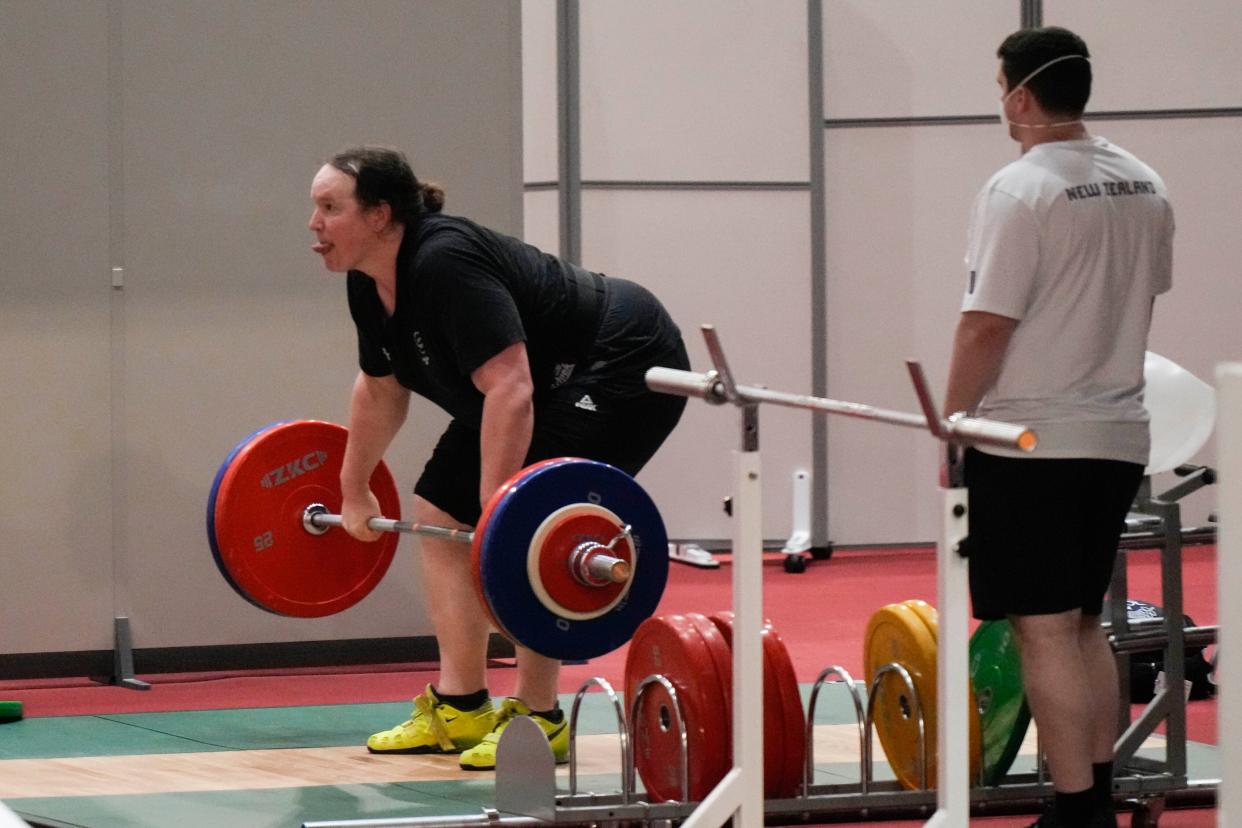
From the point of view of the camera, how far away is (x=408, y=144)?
491 centimetres

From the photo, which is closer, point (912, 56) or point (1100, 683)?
point (1100, 683)

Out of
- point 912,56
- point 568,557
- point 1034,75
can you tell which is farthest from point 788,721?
point 912,56

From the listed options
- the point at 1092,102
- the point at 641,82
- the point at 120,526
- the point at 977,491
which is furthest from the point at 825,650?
the point at 1092,102

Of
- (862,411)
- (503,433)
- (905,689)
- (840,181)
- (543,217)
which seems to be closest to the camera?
(862,411)

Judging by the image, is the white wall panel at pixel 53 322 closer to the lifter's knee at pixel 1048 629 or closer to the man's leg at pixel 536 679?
the man's leg at pixel 536 679

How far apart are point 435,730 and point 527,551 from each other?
34.8 inches

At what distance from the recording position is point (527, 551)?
2.90 metres

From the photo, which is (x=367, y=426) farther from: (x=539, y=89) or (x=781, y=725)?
(x=539, y=89)

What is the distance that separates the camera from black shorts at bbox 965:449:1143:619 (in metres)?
2.62

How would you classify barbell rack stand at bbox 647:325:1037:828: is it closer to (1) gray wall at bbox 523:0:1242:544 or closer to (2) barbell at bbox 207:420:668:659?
Result: (2) barbell at bbox 207:420:668:659

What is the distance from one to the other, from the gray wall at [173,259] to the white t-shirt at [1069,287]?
252cm

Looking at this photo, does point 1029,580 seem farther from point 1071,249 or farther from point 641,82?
point 641,82

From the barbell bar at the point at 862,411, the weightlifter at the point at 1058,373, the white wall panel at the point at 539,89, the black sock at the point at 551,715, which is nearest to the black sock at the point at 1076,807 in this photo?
the weightlifter at the point at 1058,373

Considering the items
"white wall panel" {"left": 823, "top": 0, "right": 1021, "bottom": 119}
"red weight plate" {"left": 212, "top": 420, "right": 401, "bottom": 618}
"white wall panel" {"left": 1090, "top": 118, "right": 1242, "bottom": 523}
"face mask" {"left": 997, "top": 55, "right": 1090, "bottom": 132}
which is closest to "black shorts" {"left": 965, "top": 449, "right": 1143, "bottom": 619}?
"face mask" {"left": 997, "top": 55, "right": 1090, "bottom": 132}
